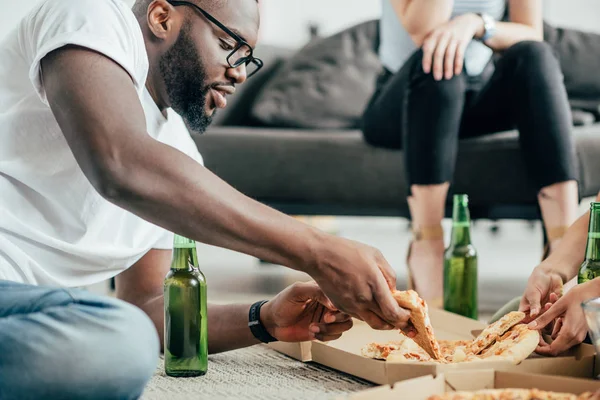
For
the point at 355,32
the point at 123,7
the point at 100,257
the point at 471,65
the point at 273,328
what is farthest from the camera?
the point at 355,32

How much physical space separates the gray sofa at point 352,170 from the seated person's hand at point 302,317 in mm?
1302

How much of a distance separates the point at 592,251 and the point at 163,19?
0.91 m

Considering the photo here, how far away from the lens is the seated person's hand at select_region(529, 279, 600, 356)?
4.37 feet

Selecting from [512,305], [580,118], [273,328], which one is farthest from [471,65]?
[273,328]

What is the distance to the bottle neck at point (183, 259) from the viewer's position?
59.0 inches

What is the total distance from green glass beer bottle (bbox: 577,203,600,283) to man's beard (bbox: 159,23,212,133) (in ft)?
2.48

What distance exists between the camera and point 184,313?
1.49 metres

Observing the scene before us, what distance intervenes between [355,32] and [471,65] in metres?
1.04

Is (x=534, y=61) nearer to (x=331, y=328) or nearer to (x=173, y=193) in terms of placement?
(x=331, y=328)

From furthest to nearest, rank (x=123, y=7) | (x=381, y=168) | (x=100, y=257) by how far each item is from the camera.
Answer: (x=381, y=168), (x=100, y=257), (x=123, y=7)

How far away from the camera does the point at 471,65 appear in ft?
8.38

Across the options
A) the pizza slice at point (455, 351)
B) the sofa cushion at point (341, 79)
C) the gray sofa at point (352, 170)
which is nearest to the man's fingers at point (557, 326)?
the pizza slice at point (455, 351)

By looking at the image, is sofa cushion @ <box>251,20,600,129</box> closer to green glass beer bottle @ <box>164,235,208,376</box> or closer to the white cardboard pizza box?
green glass beer bottle @ <box>164,235,208,376</box>

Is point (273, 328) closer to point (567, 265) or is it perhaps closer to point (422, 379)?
point (422, 379)
